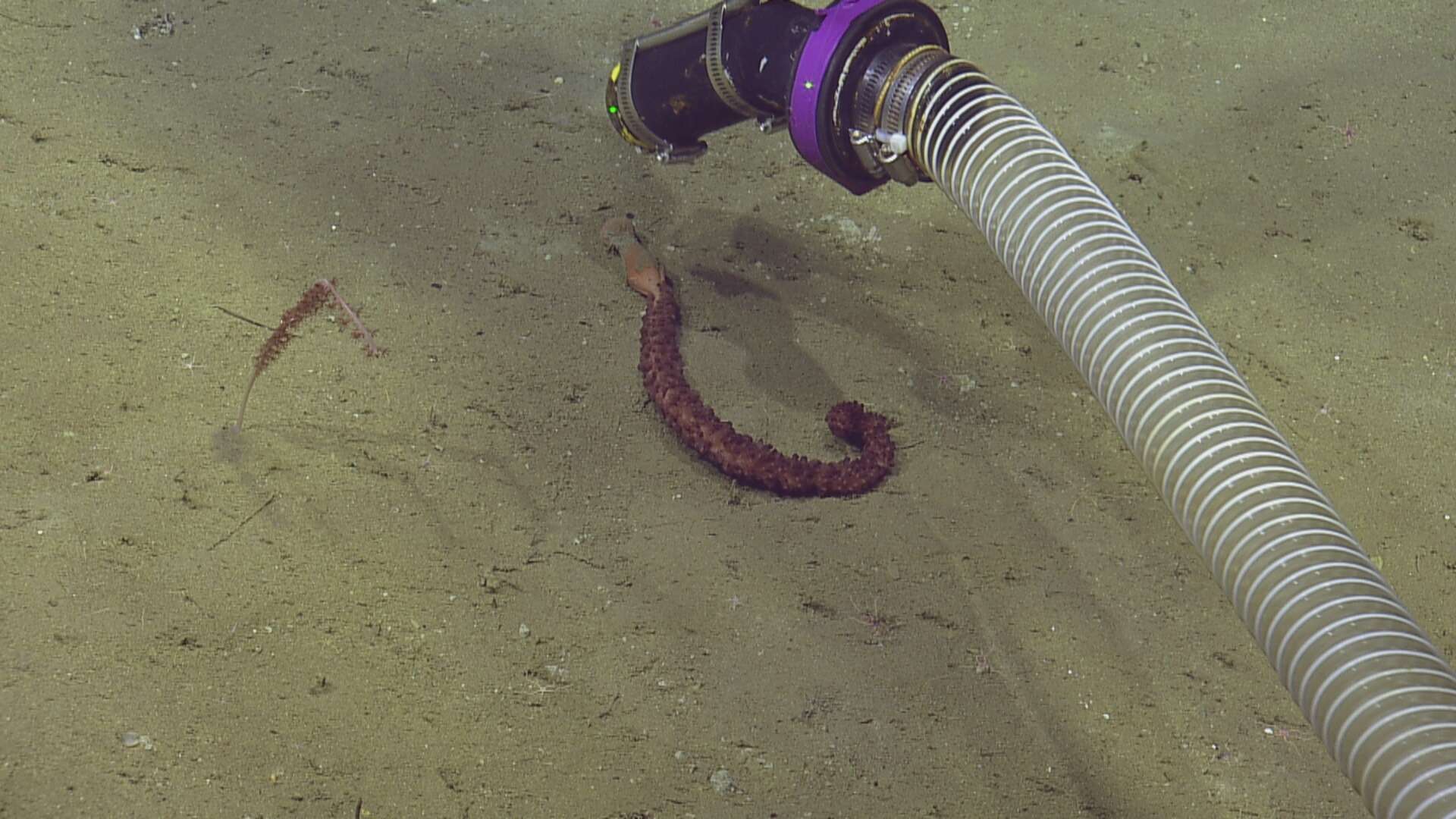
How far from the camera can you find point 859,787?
2.27m

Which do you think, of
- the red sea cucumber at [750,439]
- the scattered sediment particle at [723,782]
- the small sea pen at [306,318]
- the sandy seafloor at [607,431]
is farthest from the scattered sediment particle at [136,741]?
the red sea cucumber at [750,439]

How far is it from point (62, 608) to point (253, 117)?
177 cm

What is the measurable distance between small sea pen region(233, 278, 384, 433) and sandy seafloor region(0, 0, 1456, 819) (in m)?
0.04

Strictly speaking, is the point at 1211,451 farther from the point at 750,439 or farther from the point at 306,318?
the point at 306,318

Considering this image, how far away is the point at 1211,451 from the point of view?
1915 mm

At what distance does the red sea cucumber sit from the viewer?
270 cm

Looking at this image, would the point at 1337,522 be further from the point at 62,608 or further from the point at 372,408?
the point at 62,608

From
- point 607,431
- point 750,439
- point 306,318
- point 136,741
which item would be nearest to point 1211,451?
point 750,439

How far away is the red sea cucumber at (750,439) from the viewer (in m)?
2.70

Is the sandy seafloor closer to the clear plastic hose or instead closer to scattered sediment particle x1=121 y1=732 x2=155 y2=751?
scattered sediment particle x1=121 y1=732 x2=155 y2=751

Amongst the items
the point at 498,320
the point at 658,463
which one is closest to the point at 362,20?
the point at 498,320

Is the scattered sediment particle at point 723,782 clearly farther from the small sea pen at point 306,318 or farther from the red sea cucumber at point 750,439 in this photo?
the small sea pen at point 306,318

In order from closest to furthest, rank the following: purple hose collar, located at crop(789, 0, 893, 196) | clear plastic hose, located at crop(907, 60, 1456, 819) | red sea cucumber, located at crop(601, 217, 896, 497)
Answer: clear plastic hose, located at crop(907, 60, 1456, 819)
purple hose collar, located at crop(789, 0, 893, 196)
red sea cucumber, located at crop(601, 217, 896, 497)

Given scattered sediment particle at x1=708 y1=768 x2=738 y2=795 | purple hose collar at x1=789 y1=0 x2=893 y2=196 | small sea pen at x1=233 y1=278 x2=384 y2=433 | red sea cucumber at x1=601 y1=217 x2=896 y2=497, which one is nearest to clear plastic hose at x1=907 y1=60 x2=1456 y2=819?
purple hose collar at x1=789 y1=0 x2=893 y2=196
